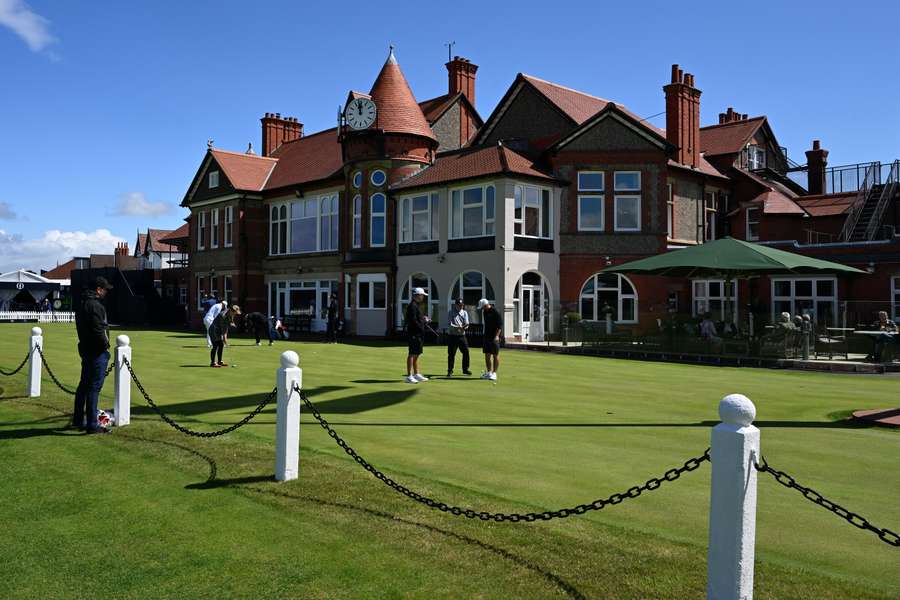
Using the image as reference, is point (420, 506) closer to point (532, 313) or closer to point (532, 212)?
point (532, 313)

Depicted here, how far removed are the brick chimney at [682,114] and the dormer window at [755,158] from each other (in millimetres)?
7624

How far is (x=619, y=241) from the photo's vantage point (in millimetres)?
28312

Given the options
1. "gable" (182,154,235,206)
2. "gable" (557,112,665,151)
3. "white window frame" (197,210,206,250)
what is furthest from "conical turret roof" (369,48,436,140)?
"white window frame" (197,210,206,250)

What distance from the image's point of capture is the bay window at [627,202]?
1118 inches

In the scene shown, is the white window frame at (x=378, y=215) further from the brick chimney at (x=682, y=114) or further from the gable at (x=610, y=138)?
the brick chimney at (x=682, y=114)

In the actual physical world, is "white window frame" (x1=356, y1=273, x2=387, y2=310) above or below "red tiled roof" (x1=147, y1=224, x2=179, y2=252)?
below

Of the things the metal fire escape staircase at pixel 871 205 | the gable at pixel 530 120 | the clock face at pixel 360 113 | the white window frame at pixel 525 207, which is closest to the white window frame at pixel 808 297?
the metal fire escape staircase at pixel 871 205

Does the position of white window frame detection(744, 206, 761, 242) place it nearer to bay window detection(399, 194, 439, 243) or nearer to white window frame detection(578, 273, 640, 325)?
white window frame detection(578, 273, 640, 325)

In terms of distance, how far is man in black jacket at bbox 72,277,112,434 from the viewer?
28.2 feet

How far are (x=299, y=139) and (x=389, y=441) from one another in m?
37.8

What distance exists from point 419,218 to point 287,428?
24351mm

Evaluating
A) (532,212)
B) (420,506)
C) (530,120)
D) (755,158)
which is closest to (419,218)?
(532,212)

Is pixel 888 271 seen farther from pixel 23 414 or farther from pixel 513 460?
pixel 23 414

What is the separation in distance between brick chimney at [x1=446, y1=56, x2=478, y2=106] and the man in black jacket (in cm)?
3039
